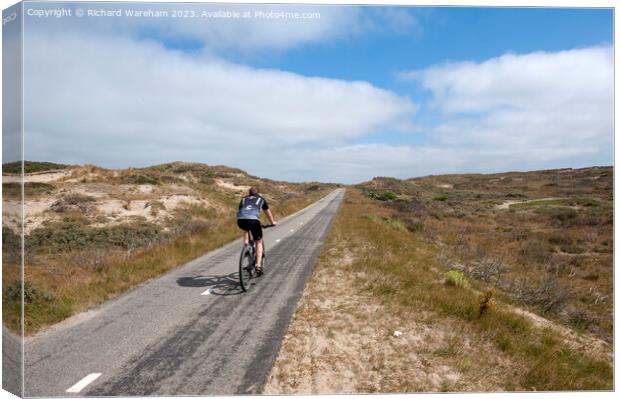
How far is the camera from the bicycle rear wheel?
868 cm

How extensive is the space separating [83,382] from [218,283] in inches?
199

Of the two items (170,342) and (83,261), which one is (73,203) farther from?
(170,342)

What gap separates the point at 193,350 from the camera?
550 cm

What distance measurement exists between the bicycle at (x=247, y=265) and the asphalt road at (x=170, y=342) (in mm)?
264

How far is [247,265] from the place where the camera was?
933 cm

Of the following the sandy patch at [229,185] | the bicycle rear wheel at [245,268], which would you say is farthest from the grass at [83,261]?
the sandy patch at [229,185]

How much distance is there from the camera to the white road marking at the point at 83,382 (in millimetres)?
4379

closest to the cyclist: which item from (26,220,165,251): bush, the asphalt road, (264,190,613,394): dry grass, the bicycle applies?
the bicycle

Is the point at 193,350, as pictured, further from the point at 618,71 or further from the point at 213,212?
the point at 213,212

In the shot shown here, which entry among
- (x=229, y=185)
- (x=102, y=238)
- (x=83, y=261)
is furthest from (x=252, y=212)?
(x=229, y=185)

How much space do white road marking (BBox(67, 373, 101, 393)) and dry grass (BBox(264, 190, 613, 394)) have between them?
2143 mm

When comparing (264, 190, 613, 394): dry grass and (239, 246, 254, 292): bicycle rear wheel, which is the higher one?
(239, 246, 254, 292): bicycle rear wheel

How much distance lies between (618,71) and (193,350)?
23.8 feet

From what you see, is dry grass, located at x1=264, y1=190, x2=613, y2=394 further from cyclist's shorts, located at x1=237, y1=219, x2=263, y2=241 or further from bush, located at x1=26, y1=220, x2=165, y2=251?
bush, located at x1=26, y1=220, x2=165, y2=251
